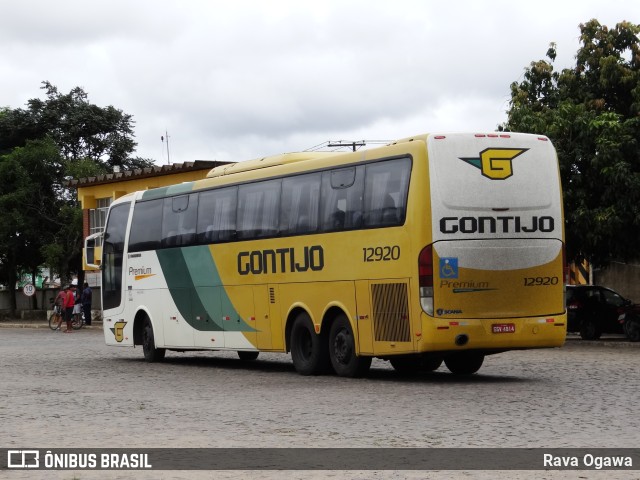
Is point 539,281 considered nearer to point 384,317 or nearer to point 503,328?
point 503,328

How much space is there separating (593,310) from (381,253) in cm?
1695

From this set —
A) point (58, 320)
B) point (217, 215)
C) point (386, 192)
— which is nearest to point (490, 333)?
point (386, 192)

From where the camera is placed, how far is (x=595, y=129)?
3231 centimetres

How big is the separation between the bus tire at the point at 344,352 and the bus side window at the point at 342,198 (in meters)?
1.50

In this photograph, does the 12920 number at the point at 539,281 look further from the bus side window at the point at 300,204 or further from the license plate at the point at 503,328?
the bus side window at the point at 300,204

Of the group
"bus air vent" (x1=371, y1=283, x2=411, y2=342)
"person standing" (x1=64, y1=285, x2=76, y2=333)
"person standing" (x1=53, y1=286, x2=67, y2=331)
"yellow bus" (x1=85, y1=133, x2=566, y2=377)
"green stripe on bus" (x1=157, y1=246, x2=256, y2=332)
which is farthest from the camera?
"person standing" (x1=53, y1=286, x2=67, y2=331)

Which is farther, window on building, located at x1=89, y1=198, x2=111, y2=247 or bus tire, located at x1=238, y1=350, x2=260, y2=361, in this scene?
window on building, located at x1=89, y1=198, x2=111, y2=247

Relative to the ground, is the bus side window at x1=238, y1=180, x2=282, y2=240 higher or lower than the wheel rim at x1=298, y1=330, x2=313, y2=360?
higher

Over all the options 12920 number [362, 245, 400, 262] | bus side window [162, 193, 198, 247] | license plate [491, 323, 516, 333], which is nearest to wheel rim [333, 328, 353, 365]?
12920 number [362, 245, 400, 262]

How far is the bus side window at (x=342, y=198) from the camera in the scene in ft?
65.6

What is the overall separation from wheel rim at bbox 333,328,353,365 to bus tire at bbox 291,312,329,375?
33 centimetres

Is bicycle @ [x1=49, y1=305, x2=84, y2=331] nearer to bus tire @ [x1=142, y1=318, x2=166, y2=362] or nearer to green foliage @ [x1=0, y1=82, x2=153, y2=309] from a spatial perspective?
green foliage @ [x1=0, y1=82, x2=153, y2=309]

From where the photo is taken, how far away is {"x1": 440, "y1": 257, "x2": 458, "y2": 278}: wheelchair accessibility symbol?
61.0 feet

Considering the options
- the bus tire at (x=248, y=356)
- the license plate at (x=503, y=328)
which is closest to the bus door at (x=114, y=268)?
the bus tire at (x=248, y=356)
